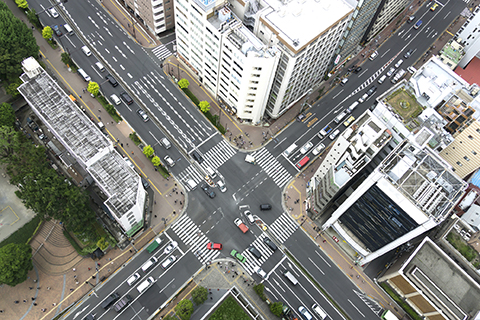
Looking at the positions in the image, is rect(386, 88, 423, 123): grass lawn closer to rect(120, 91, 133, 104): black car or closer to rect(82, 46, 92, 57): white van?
rect(120, 91, 133, 104): black car

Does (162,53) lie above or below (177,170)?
above

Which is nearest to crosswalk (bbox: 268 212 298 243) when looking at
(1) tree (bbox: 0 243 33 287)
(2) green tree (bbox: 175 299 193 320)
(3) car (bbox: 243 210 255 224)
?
(3) car (bbox: 243 210 255 224)

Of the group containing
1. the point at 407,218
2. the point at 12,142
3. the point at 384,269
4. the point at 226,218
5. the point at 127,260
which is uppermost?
the point at 12,142

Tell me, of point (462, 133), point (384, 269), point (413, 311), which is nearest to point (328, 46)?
point (462, 133)

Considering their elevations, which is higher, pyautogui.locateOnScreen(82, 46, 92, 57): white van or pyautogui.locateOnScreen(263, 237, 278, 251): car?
pyautogui.locateOnScreen(82, 46, 92, 57): white van

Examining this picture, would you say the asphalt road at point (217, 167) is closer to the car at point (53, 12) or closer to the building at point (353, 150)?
the car at point (53, 12)

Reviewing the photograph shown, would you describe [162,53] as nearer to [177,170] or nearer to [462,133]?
[177,170]

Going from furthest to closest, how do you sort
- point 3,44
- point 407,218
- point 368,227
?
point 3,44 < point 368,227 < point 407,218
